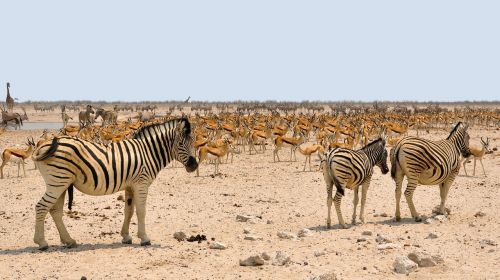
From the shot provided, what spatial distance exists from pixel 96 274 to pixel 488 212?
8.38m

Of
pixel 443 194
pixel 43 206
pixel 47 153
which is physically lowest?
pixel 443 194

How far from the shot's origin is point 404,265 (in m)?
8.23

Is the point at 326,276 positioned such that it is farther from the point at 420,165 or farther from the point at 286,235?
the point at 420,165

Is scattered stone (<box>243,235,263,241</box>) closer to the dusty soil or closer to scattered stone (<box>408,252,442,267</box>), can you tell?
the dusty soil

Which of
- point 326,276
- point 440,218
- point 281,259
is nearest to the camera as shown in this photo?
point 326,276

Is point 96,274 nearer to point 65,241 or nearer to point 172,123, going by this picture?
point 65,241

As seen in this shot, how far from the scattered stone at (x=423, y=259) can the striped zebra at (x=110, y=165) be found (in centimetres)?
386

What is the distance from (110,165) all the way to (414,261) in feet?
15.7

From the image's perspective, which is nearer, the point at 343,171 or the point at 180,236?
the point at 180,236

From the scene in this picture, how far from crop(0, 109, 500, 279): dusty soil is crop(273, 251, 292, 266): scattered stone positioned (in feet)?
0.43

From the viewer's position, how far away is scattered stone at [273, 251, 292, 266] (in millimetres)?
8609

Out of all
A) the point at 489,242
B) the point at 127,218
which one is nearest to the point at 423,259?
the point at 489,242

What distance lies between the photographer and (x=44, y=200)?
9.27 metres

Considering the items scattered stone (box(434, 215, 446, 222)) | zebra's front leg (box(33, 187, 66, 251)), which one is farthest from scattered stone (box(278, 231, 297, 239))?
zebra's front leg (box(33, 187, 66, 251))
